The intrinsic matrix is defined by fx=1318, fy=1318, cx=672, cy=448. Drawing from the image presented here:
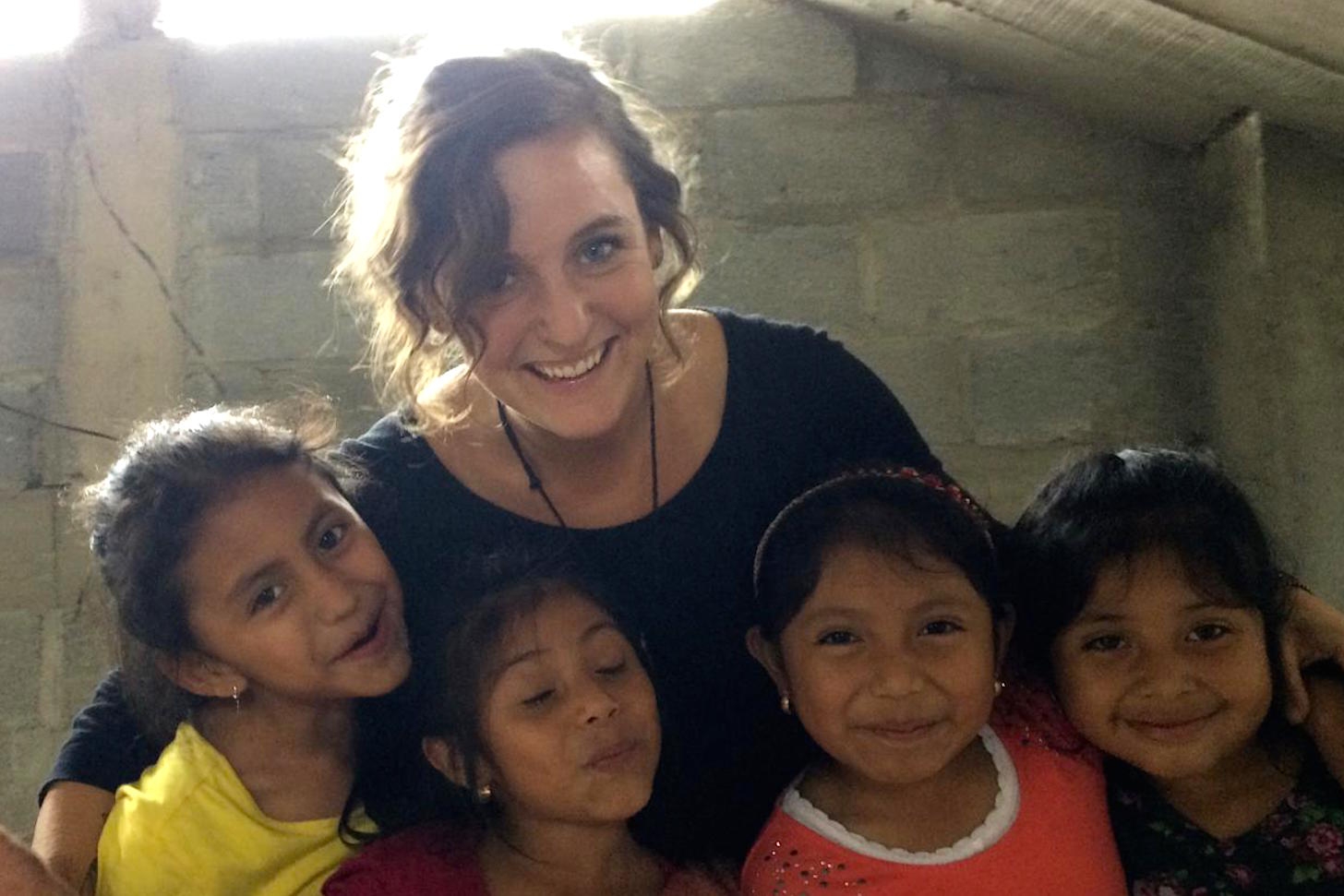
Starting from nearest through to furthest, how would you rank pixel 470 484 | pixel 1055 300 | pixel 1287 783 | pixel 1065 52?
pixel 1287 783, pixel 470 484, pixel 1065 52, pixel 1055 300

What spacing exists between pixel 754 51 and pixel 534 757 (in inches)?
54.7

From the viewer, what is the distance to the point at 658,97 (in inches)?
88.4

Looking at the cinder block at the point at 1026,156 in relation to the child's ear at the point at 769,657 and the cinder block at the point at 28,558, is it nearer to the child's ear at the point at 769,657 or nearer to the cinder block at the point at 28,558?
the child's ear at the point at 769,657

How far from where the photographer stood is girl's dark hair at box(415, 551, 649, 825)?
1321 millimetres

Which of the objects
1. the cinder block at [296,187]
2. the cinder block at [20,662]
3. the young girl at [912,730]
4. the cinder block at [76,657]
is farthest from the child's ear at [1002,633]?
the cinder block at [20,662]

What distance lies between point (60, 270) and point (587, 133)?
51.1 inches

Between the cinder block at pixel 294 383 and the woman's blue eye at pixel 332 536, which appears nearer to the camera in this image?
the woman's blue eye at pixel 332 536

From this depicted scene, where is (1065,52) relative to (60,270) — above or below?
above

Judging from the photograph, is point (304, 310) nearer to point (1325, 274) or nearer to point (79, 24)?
point (79, 24)

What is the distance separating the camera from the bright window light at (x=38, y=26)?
2.29 m

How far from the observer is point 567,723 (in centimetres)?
129

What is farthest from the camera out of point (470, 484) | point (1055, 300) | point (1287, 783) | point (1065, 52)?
point (1055, 300)

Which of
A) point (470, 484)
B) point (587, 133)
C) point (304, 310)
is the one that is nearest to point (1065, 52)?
point (587, 133)

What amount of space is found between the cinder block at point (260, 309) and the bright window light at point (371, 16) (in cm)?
40
